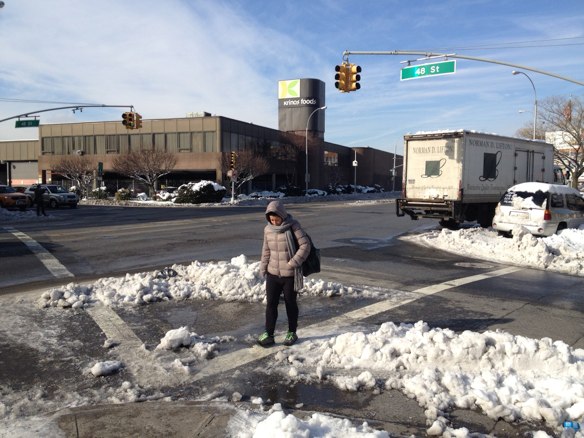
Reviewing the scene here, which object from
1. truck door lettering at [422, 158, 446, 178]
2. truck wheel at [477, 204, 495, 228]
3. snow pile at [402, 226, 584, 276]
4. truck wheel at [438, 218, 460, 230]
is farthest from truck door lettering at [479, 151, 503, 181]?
snow pile at [402, 226, 584, 276]

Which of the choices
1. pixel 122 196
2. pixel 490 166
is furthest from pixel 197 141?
pixel 490 166

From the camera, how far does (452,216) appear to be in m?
16.7

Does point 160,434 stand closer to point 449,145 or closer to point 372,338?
point 372,338

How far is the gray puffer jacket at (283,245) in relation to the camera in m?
5.32

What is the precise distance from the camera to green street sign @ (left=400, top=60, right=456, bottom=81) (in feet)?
63.7

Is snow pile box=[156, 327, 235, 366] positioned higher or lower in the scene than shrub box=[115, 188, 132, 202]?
lower

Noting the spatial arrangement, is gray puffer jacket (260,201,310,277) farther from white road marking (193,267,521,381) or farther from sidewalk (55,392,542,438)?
sidewalk (55,392,542,438)

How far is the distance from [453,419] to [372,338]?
144cm

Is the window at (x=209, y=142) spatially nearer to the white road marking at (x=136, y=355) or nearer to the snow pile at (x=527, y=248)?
the snow pile at (x=527, y=248)

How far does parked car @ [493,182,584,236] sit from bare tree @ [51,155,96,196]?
160ft

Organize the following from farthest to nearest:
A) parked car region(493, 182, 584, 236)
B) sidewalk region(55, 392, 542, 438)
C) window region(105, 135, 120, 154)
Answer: window region(105, 135, 120, 154), parked car region(493, 182, 584, 236), sidewalk region(55, 392, 542, 438)

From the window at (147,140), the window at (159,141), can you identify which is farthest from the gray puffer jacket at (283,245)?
the window at (147,140)

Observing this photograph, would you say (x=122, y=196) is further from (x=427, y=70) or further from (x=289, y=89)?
(x=289, y=89)

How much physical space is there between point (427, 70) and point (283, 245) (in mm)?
16933
